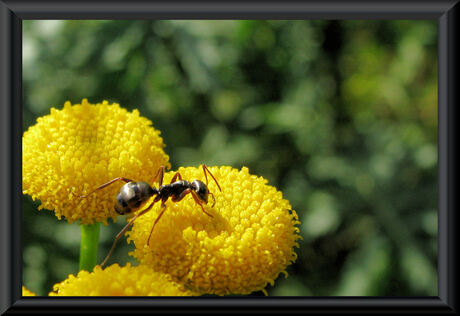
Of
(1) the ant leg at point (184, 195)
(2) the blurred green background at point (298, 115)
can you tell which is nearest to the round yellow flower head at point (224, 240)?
(1) the ant leg at point (184, 195)

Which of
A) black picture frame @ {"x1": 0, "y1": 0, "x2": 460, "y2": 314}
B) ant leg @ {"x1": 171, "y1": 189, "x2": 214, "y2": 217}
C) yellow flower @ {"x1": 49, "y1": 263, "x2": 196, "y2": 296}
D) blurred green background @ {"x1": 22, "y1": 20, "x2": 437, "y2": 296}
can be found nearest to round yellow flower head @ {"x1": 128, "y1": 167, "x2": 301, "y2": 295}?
ant leg @ {"x1": 171, "y1": 189, "x2": 214, "y2": 217}

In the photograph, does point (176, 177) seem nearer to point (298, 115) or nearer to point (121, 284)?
point (121, 284)

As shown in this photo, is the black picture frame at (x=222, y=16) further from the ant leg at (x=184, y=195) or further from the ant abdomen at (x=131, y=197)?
the ant leg at (x=184, y=195)

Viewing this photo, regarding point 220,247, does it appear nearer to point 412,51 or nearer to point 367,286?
point 367,286

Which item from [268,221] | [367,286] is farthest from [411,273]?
[268,221]

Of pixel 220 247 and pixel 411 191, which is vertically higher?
pixel 411 191

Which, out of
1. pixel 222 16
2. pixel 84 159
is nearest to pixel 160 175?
pixel 84 159
